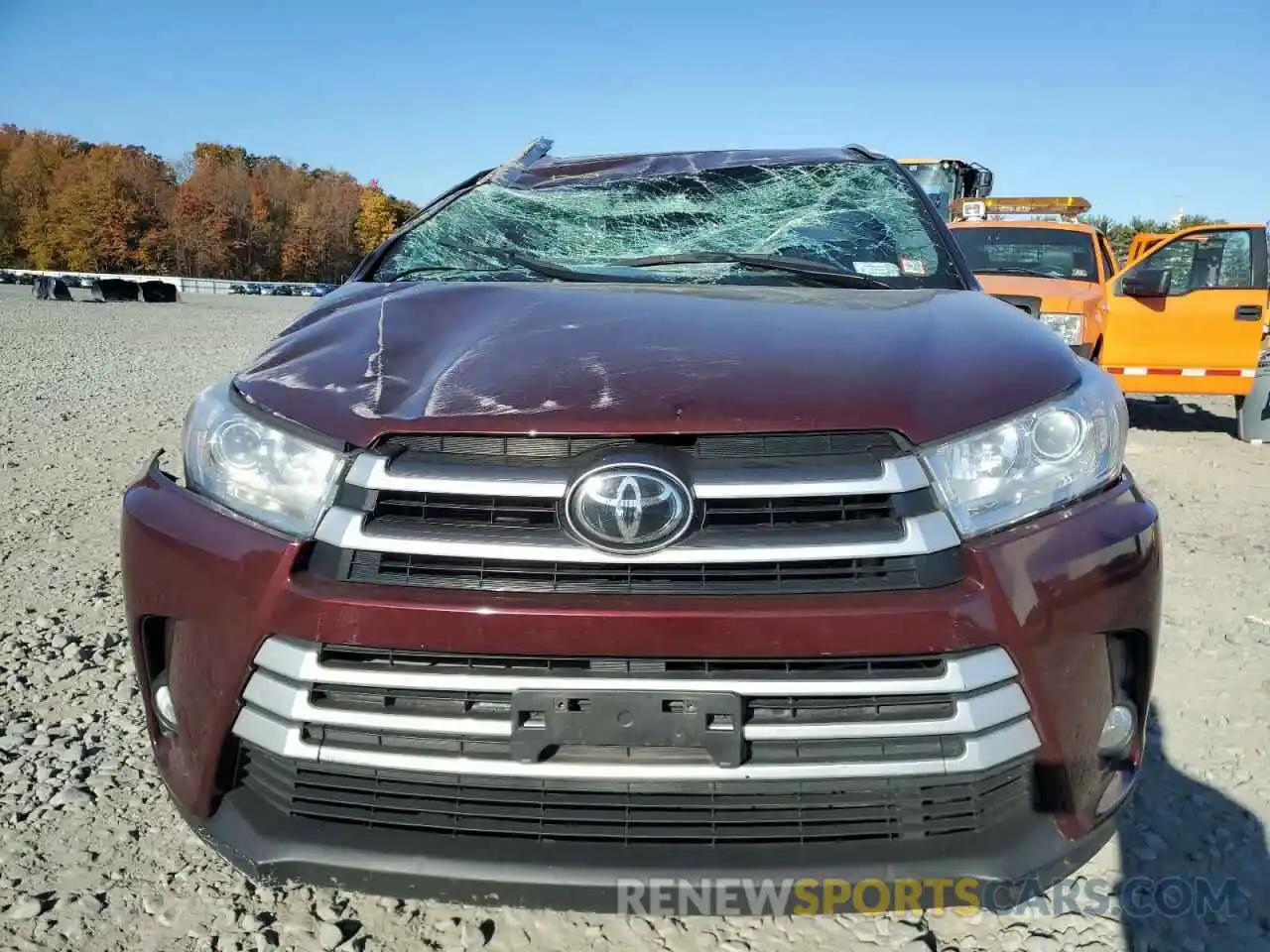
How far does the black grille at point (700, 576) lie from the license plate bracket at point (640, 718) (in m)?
0.17

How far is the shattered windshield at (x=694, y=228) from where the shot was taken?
2602 millimetres

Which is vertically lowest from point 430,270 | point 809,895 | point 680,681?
point 809,895

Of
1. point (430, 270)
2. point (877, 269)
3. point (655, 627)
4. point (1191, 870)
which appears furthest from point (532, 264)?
point (1191, 870)

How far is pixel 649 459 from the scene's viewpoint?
1546 mm

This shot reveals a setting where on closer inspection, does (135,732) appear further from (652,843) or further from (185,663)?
(652,843)

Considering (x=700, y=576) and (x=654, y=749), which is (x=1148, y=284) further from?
(x=654, y=749)

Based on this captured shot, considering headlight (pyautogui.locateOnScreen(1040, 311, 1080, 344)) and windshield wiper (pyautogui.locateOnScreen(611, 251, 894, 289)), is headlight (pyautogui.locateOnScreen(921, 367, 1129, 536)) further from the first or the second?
headlight (pyautogui.locateOnScreen(1040, 311, 1080, 344))

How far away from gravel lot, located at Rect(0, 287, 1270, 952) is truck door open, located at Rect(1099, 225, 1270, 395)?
10.1 feet

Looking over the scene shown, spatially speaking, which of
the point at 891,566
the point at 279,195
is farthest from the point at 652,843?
the point at 279,195

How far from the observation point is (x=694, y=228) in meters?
2.87

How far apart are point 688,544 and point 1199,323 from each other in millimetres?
7807

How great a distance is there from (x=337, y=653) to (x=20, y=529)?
404cm

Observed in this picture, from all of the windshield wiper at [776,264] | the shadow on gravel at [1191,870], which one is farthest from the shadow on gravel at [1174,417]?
the windshield wiper at [776,264]

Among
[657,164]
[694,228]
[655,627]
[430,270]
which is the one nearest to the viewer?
[655,627]
